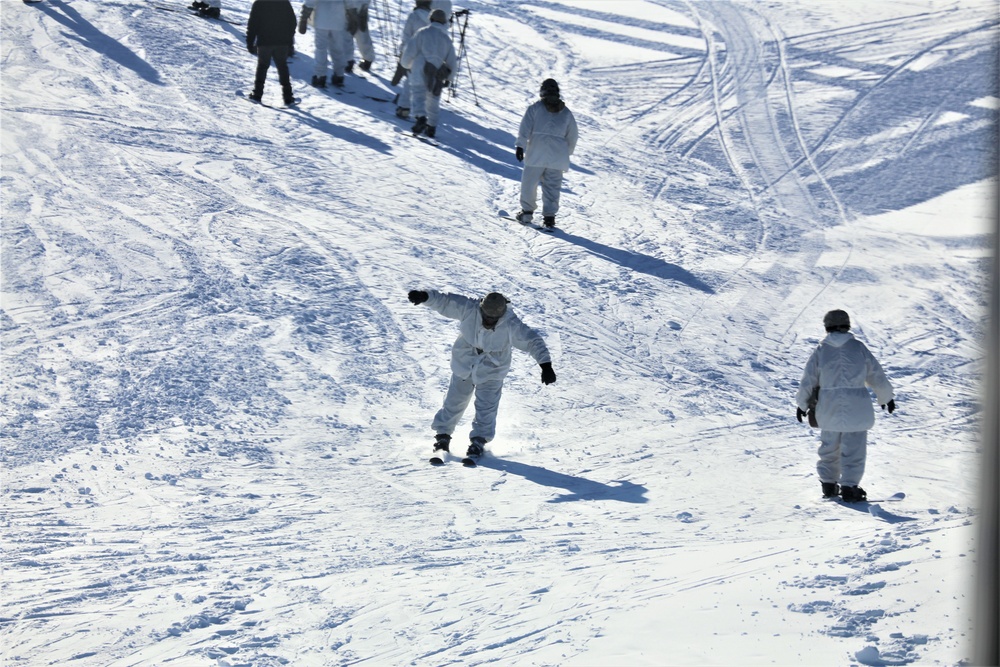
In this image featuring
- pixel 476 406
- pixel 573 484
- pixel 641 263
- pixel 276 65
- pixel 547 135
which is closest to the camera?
pixel 573 484

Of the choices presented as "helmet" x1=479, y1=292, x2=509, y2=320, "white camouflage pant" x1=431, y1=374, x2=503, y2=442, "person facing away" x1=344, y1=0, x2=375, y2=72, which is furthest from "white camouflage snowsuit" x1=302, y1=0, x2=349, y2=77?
"helmet" x1=479, y1=292, x2=509, y2=320

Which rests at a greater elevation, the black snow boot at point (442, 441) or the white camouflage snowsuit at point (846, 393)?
the white camouflage snowsuit at point (846, 393)

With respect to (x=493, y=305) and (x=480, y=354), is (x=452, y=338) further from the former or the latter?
(x=493, y=305)

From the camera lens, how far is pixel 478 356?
27.5 ft

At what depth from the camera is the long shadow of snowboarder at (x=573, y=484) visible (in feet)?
26.6

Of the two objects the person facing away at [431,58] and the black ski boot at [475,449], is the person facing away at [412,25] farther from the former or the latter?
the black ski boot at [475,449]

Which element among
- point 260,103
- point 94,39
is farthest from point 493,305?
Answer: point 94,39

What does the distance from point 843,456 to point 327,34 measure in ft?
31.9

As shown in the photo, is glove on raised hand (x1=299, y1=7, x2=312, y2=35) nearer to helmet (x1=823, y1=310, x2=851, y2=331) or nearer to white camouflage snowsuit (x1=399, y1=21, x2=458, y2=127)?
white camouflage snowsuit (x1=399, y1=21, x2=458, y2=127)

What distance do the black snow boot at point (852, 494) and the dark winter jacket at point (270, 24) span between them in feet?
29.6

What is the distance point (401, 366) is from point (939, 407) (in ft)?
14.9

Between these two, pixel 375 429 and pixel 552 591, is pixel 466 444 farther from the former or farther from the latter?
pixel 552 591

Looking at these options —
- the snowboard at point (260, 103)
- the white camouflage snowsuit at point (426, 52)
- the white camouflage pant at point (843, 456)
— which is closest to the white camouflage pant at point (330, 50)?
the snowboard at point (260, 103)

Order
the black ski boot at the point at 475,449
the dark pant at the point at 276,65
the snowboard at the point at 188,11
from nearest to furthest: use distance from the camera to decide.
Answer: the black ski boot at the point at 475,449
the dark pant at the point at 276,65
the snowboard at the point at 188,11
